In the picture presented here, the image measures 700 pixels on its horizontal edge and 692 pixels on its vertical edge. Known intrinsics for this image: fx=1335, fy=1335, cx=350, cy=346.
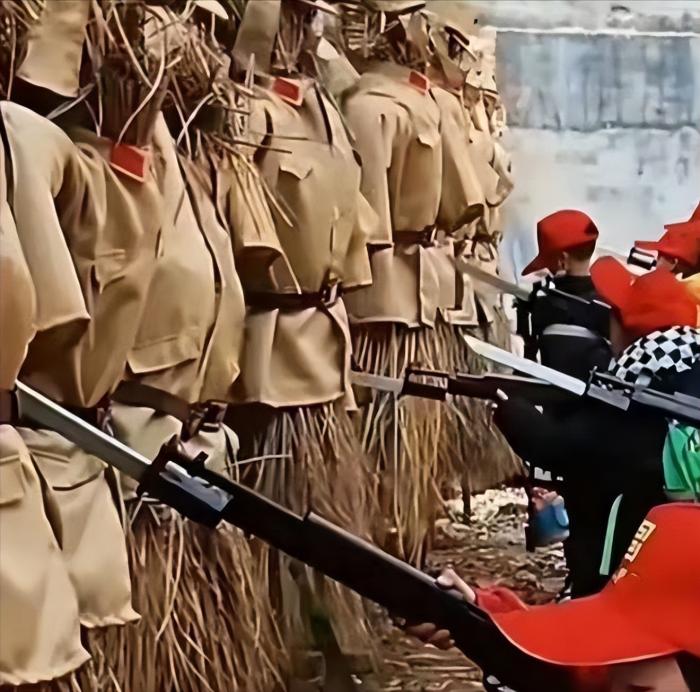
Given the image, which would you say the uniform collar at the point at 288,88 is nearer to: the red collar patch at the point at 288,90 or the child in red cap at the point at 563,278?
the red collar patch at the point at 288,90

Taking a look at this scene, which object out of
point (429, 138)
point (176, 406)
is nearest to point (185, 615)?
point (176, 406)

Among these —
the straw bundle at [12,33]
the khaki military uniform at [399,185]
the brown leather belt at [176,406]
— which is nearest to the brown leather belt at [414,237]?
the khaki military uniform at [399,185]

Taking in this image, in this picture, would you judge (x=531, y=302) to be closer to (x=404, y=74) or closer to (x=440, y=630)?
(x=404, y=74)

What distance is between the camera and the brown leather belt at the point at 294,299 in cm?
137

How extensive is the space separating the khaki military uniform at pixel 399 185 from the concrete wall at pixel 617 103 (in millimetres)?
153

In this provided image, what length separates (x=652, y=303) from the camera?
127 centimetres

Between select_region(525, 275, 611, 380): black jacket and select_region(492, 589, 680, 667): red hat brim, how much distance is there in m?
0.41

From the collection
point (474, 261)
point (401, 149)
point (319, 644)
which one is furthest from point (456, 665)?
point (474, 261)

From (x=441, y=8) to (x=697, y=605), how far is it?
998 mm

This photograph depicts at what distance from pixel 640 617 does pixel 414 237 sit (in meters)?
0.98

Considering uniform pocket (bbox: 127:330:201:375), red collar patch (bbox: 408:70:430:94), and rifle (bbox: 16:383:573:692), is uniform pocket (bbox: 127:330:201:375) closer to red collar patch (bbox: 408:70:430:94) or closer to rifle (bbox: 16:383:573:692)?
rifle (bbox: 16:383:573:692)

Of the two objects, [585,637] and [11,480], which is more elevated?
[11,480]

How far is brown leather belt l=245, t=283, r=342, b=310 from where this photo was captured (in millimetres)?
1370

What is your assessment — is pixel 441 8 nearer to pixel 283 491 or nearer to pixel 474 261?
pixel 474 261
